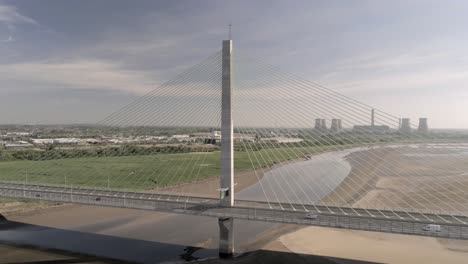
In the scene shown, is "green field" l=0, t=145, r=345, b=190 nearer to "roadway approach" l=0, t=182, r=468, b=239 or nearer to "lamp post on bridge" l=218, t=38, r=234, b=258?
"roadway approach" l=0, t=182, r=468, b=239

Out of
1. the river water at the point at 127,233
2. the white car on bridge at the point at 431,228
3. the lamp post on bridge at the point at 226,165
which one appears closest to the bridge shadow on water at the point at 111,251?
the river water at the point at 127,233

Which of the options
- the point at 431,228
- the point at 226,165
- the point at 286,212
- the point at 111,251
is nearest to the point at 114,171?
the point at 111,251

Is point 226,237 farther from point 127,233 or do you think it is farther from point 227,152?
point 127,233

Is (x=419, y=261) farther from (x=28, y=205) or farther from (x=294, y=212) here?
(x=28, y=205)

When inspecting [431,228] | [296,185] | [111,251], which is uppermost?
[431,228]

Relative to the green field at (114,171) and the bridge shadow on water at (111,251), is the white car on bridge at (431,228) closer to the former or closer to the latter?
the bridge shadow on water at (111,251)

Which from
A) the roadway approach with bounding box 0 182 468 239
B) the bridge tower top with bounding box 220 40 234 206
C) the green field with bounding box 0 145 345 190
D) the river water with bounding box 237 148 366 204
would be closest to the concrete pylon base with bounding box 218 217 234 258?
the roadway approach with bounding box 0 182 468 239

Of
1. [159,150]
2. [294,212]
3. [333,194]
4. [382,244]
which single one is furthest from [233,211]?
[159,150]
